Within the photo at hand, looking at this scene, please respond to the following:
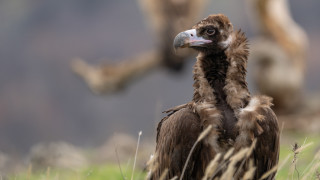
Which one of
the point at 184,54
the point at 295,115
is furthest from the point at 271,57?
the point at 184,54

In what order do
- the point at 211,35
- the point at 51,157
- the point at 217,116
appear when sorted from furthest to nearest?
the point at 51,157, the point at 211,35, the point at 217,116

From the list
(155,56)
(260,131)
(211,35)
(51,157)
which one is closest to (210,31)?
(211,35)

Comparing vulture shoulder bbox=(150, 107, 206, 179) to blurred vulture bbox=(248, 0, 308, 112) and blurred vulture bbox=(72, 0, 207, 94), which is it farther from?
blurred vulture bbox=(248, 0, 308, 112)

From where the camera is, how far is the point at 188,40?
4.88 metres

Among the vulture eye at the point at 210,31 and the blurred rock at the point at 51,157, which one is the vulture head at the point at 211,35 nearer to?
the vulture eye at the point at 210,31

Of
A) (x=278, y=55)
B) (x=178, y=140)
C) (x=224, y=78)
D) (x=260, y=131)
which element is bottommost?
(x=260, y=131)

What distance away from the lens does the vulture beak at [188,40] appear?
4.83m

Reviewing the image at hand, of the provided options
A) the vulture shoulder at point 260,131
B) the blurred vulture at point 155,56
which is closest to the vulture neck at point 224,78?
the vulture shoulder at point 260,131

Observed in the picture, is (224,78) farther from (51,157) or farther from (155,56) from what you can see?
(155,56)

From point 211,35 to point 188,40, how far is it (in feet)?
0.72

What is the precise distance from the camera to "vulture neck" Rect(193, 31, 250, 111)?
16.0 ft

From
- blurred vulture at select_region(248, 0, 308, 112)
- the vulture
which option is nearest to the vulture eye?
the vulture

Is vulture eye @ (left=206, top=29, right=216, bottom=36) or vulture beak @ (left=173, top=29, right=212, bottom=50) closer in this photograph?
vulture beak @ (left=173, top=29, right=212, bottom=50)

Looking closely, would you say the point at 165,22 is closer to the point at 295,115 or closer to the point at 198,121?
the point at 295,115
